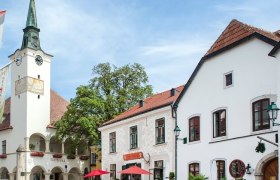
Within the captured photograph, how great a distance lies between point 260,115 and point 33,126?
3145 cm

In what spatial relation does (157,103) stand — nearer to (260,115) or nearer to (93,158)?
(260,115)

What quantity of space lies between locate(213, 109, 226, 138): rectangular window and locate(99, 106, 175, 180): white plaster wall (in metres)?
4.66

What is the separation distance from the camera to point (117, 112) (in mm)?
44469

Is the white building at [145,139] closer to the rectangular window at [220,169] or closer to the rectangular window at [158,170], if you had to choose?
the rectangular window at [158,170]

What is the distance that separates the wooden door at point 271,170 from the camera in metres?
19.6

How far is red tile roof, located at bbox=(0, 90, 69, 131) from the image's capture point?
5053cm

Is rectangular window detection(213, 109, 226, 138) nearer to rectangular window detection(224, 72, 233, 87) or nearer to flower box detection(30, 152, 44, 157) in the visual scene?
rectangular window detection(224, 72, 233, 87)

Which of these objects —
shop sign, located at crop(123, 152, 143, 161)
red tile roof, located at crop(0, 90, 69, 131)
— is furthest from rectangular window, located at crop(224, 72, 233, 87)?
red tile roof, located at crop(0, 90, 69, 131)

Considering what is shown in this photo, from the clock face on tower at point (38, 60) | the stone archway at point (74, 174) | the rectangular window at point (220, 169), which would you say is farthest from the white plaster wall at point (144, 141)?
the clock face on tower at point (38, 60)

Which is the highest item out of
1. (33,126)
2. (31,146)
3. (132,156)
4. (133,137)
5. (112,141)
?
(33,126)

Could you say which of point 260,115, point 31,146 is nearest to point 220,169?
→ point 260,115

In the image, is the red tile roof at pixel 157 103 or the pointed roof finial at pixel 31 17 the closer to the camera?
the red tile roof at pixel 157 103

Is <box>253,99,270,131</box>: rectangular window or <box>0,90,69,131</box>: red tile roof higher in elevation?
<box>0,90,69,131</box>: red tile roof

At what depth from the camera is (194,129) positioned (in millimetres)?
25453
